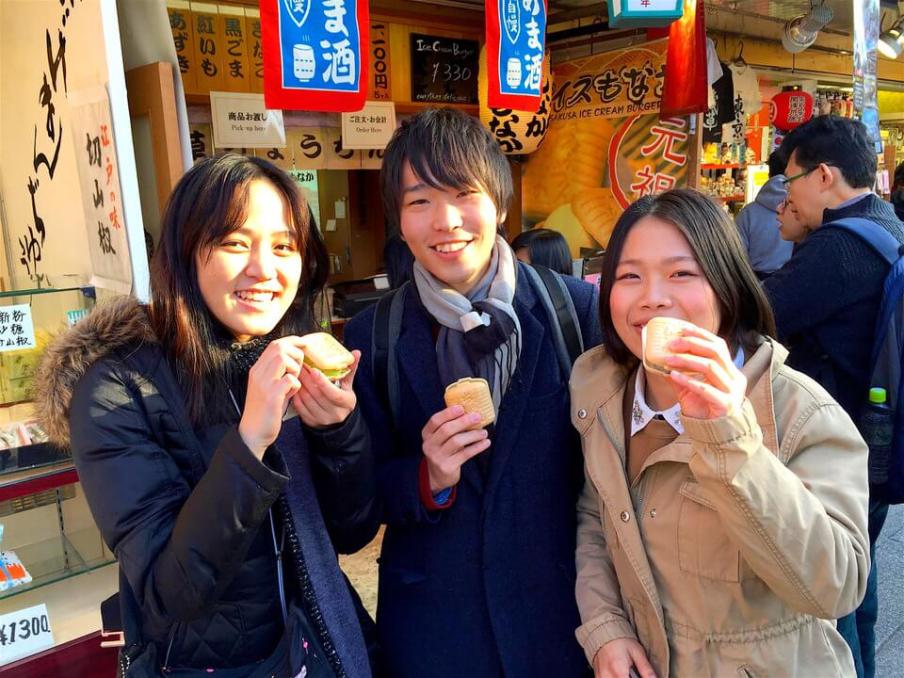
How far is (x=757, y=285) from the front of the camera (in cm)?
181

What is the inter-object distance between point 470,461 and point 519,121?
231 inches

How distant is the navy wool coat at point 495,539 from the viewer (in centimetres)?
201

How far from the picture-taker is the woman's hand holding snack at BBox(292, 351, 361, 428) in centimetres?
172

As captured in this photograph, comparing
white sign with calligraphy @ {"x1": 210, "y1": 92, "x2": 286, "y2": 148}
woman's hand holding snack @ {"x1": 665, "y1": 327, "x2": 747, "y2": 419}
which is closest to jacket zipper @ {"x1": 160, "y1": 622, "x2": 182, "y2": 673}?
woman's hand holding snack @ {"x1": 665, "y1": 327, "x2": 747, "y2": 419}

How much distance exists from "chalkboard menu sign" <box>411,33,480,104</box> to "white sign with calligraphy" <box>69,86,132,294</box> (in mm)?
4438

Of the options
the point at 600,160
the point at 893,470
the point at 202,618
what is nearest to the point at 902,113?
the point at 600,160

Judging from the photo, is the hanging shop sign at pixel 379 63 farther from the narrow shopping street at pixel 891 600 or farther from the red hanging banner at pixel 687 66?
the narrow shopping street at pixel 891 600

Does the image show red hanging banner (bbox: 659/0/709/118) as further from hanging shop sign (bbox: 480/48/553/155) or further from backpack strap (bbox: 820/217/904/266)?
backpack strap (bbox: 820/217/904/266)

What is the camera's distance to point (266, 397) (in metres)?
1.53

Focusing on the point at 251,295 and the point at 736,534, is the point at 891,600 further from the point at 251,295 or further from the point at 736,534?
the point at 251,295

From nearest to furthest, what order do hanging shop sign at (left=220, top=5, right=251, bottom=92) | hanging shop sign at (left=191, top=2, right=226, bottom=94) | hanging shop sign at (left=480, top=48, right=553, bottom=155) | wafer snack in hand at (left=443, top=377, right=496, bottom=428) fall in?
wafer snack in hand at (left=443, top=377, right=496, bottom=428) → hanging shop sign at (left=191, top=2, right=226, bottom=94) → hanging shop sign at (left=220, top=5, right=251, bottom=92) → hanging shop sign at (left=480, top=48, right=553, bottom=155)

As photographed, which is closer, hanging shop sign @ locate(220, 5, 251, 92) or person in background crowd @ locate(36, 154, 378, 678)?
person in background crowd @ locate(36, 154, 378, 678)

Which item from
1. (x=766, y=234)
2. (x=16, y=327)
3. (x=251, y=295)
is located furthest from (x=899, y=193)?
(x=16, y=327)

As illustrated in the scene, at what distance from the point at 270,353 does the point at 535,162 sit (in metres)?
7.22
